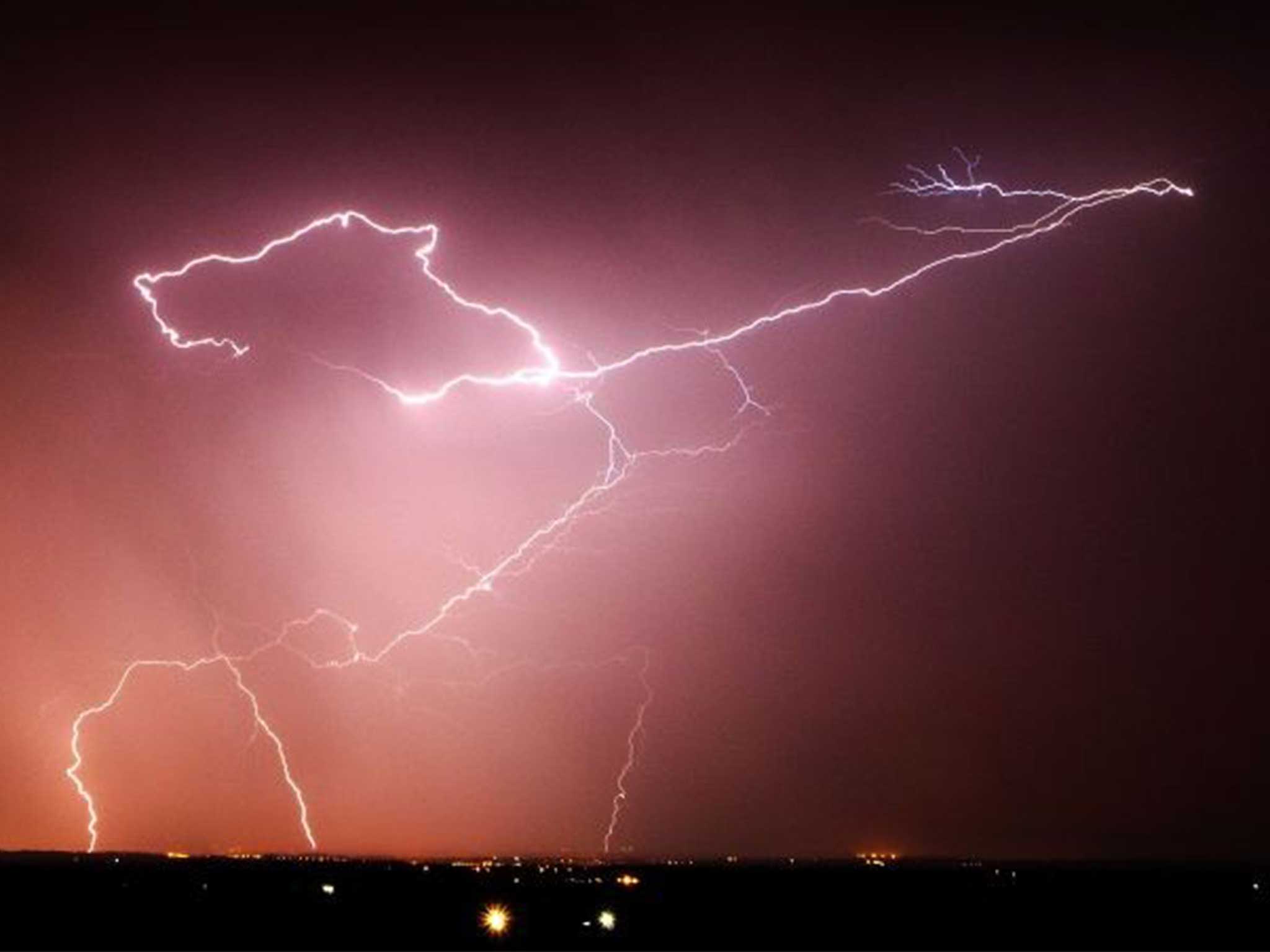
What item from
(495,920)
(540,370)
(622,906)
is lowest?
(495,920)

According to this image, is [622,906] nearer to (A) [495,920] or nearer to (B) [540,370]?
(A) [495,920]

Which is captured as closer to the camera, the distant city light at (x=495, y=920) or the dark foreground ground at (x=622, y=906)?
the dark foreground ground at (x=622, y=906)

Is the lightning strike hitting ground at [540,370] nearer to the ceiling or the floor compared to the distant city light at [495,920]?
nearer to the ceiling

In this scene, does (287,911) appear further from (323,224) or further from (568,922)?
(323,224)

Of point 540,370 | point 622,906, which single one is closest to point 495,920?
point 622,906
